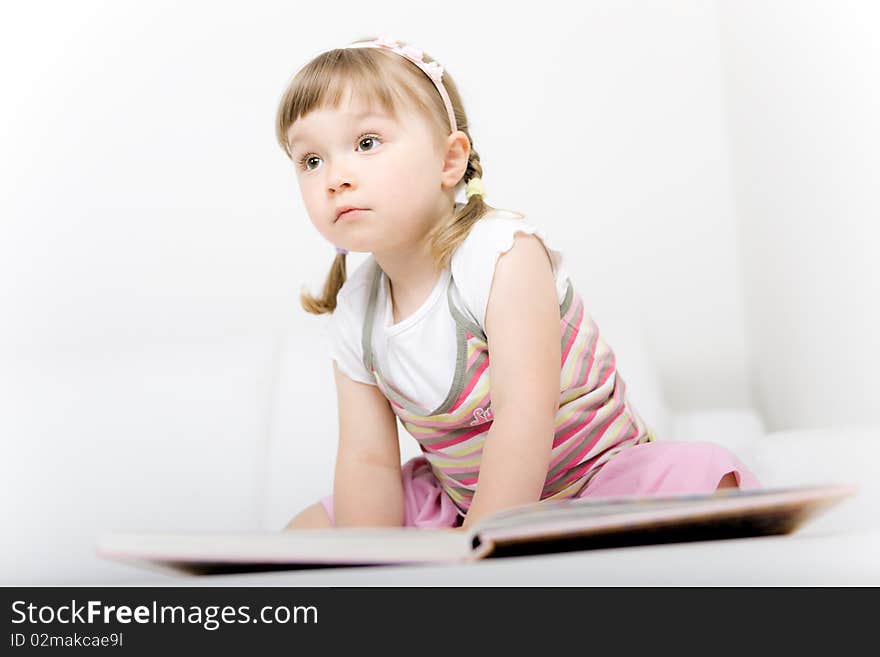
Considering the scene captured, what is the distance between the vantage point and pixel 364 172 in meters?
0.91

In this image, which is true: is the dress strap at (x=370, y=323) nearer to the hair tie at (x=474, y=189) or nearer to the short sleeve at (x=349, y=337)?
the short sleeve at (x=349, y=337)

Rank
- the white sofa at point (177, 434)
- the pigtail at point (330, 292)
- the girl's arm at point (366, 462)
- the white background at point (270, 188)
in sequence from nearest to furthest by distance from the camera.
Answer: the girl's arm at point (366, 462) < the pigtail at point (330, 292) < the white sofa at point (177, 434) < the white background at point (270, 188)

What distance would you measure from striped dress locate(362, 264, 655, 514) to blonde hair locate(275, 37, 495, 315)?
6 cm

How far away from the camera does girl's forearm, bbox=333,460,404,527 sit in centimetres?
105

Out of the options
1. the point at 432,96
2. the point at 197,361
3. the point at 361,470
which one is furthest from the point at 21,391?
the point at 432,96

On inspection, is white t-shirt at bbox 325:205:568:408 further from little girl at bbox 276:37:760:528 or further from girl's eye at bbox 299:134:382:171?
girl's eye at bbox 299:134:382:171

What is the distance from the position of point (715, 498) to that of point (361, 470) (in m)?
0.61

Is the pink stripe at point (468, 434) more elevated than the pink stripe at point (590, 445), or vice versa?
the pink stripe at point (468, 434)

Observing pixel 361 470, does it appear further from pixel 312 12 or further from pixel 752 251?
pixel 312 12

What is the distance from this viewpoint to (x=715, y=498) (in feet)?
1.69

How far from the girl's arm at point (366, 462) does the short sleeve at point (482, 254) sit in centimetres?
19

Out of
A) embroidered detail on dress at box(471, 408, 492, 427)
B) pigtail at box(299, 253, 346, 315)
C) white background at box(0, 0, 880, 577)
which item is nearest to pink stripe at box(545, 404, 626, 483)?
embroidered detail on dress at box(471, 408, 492, 427)

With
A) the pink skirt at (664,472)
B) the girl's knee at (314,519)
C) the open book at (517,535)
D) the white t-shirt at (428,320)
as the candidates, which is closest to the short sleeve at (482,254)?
the white t-shirt at (428,320)

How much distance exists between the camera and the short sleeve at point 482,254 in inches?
37.7
